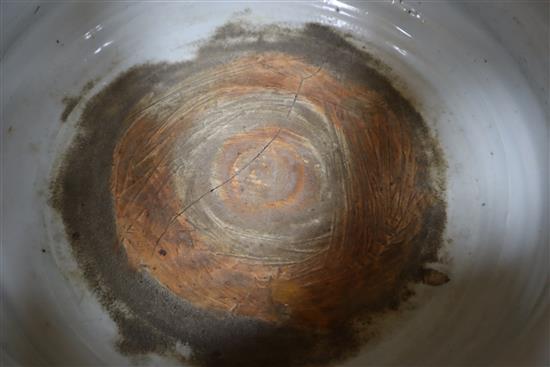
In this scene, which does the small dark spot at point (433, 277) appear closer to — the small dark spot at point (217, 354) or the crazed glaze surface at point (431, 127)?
the crazed glaze surface at point (431, 127)

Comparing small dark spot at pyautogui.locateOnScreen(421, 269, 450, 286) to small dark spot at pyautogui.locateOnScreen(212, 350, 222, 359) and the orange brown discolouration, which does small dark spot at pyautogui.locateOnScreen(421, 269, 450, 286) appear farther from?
small dark spot at pyautogui.locateOnScreen(212, 350, 222, 359)

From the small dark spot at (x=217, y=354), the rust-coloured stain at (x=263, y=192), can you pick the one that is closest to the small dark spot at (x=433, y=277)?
the rust-coloured stain at (x=263, y=192)

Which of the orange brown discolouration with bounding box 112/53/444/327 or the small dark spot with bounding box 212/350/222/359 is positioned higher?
the orange brown discolouration with bounding box 112/53/444/327

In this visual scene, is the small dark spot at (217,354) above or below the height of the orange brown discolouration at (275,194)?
below

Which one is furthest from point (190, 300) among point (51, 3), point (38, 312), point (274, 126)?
point (51, 3)

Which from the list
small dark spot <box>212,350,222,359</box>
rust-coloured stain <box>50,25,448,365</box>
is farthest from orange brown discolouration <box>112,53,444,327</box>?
small dark spot <box>212,350,222,359</box>

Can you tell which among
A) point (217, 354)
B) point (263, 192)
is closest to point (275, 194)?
point (263, 192)

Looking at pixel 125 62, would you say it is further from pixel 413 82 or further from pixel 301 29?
pixel 413 82
